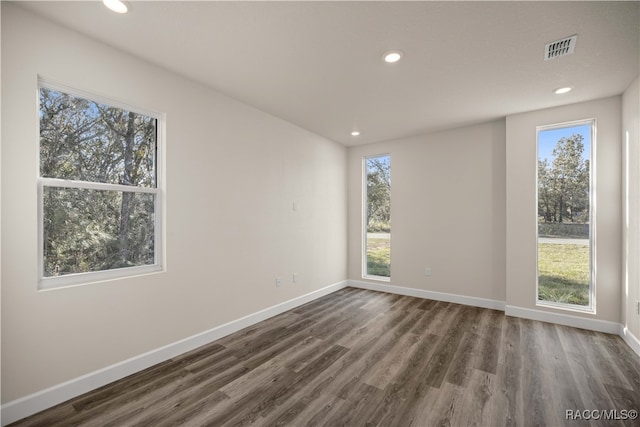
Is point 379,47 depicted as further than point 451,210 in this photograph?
No

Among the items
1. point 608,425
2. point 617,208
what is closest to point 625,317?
point 617,208

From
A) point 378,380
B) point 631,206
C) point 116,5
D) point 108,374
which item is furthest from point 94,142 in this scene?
point 631,206

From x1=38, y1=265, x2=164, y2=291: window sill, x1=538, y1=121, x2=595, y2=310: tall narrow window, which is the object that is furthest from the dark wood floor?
x1=38, y1=265, x2=164, y2=291: window sill

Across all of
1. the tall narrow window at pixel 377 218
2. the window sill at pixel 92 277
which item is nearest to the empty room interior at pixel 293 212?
the window sill at pixel 92 277

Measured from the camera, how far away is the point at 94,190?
219 cm

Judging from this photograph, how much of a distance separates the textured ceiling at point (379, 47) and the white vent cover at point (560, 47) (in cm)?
5

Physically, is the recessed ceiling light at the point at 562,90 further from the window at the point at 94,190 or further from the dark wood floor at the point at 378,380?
the window at the point at 94,190

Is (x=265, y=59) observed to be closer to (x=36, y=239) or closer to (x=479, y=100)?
(x=36, y=239)

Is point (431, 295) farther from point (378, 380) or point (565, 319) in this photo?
point (378, 380)

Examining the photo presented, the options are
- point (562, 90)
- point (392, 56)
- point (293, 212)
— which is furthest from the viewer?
point (293, 212)

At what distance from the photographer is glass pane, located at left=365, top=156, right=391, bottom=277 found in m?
5.05

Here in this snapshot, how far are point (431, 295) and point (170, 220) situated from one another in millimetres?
4023

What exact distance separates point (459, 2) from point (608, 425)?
9.57 ft

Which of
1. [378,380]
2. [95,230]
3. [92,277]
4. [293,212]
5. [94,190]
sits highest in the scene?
[94,190]
